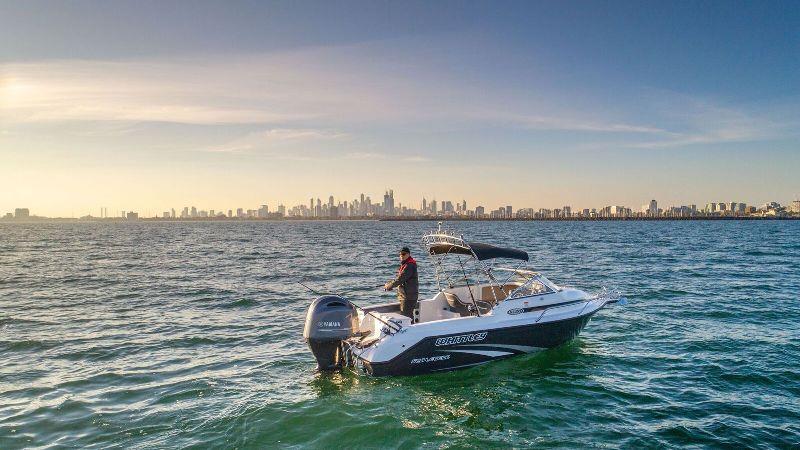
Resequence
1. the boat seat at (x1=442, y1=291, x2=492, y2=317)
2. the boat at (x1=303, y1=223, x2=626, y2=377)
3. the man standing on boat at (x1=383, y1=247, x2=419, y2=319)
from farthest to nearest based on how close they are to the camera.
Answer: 1. the boat seat at (x1=442, y1=291, x2=492, y2=317)
2. the man standing on boat at (x1=383, y1=247, x2=419, y2=319)
3. the boat at (x1=303, y1=223, x2=626, y2=377)

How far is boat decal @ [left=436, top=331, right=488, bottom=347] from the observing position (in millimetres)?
11422

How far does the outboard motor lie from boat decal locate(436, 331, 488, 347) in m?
1.94

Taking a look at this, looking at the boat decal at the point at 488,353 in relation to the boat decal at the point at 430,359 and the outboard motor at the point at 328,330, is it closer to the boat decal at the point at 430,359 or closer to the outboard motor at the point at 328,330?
the boat decal at the point at 430,359

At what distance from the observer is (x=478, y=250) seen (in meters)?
12.8

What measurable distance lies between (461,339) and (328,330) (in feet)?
9.77

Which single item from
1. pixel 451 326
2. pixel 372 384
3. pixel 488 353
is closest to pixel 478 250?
pixel 451 326

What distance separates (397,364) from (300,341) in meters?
4.72

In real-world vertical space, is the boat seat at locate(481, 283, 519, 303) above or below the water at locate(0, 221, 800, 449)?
above

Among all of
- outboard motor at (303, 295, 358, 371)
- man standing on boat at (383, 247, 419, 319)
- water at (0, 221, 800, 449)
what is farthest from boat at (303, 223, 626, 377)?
water at (0, 221, 800, 449)

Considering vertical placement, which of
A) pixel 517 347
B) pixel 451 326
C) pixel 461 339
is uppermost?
Answer: pixel 451 326

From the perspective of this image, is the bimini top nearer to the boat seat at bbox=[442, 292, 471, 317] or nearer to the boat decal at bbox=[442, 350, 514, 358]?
the boat seat at bbox=[442, 292, 471, 317]

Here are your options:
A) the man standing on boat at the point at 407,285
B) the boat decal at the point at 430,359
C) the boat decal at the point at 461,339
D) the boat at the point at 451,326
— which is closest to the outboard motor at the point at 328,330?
the boat at the point at 451,326

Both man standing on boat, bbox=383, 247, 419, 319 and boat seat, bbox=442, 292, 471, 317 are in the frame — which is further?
boat seat, bbox=442, 292, 471, 317

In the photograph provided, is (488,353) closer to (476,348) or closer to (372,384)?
(476,348)
